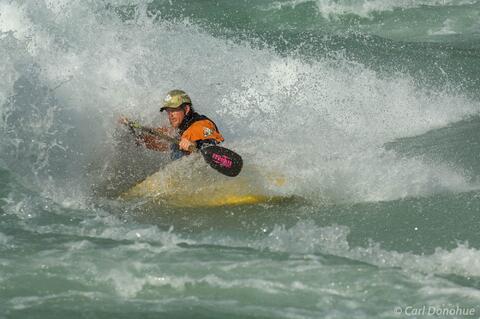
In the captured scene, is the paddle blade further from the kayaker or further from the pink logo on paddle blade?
the kayaker

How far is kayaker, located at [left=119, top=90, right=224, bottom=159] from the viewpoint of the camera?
7551 mm

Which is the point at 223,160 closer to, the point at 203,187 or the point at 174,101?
the point at 203,187

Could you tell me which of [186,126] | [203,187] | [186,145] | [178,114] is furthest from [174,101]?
[203,187]

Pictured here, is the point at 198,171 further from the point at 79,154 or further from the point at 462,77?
the point at 462,77

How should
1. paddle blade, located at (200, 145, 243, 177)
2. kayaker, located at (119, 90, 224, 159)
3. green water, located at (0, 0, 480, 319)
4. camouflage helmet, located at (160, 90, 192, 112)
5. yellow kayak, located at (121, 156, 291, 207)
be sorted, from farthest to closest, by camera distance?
camouflage helmet, located at (160, 90, 192, 112)
kayaker, located at (119, 90, 224, 159)
yellow kayak, located at (121, 156, 291, 207)
paddle blade, located at (200, 145, 243, 177)
green water, located at (0, 0, 480, 319)

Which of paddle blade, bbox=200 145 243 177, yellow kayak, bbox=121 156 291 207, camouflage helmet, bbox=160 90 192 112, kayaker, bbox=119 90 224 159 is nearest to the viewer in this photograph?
paddle blade, bbox=200 145 243 177

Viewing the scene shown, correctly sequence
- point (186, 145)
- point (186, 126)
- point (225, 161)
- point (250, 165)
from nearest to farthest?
point (225, 161), point (186, 145), point (250, 165), point (186, 126)

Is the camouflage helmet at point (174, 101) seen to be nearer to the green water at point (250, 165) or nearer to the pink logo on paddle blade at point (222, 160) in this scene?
the green water at point (250, 165)

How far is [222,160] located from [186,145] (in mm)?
449

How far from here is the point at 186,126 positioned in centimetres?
769

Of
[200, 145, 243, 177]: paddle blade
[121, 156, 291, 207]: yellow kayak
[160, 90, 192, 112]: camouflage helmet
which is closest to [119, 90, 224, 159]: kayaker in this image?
[160, 90, 192, 112]: camouflage helmet

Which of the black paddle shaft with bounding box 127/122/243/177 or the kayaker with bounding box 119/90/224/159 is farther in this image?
the kayaker with bounding box 119/90/224/159

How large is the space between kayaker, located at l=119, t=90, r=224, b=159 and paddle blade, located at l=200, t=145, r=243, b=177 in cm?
32

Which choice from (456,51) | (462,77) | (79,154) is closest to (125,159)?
(79,154)
